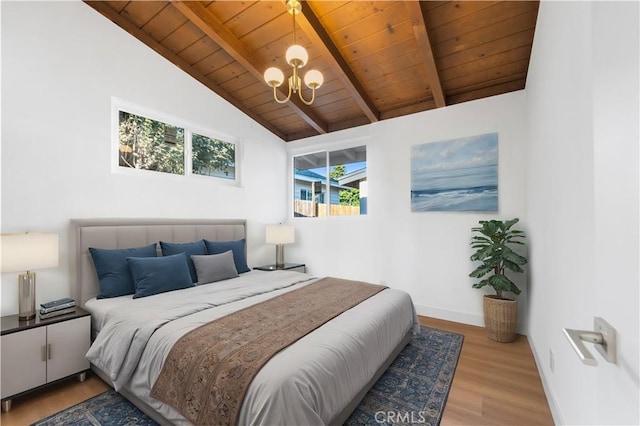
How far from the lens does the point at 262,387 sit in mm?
1262

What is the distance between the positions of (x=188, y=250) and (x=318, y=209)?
85.1 inches

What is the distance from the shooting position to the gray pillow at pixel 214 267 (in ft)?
10.0

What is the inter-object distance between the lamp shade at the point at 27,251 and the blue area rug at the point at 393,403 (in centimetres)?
104

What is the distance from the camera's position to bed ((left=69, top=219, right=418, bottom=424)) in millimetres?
1285

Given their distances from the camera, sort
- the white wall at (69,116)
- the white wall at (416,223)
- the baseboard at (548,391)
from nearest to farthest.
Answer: the baseboard at (548,391) → the white wall at (69,116) → the white wall at (416,223)

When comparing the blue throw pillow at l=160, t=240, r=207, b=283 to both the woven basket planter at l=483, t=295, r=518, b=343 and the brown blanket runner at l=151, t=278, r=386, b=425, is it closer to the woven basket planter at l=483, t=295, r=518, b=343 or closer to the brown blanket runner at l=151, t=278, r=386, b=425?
the brown blanket runner at l=151, t=278, r=386, b=425

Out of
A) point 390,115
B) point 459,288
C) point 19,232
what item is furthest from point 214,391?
point 390,115

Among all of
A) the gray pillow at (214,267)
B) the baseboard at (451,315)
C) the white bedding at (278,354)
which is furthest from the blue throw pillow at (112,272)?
the baseboard at (451,315)

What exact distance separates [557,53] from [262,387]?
2493 millimetres

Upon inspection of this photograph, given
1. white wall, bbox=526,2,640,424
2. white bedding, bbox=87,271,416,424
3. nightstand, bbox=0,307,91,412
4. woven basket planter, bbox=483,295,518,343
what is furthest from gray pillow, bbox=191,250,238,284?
white wall, bbox=526,2,640,424

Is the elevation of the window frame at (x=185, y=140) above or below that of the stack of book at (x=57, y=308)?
above

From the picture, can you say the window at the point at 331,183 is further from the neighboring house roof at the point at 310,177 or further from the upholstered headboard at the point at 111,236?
the upholstered headboard at the point at 111,236

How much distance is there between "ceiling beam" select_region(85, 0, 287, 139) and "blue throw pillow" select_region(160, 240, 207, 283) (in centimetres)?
214

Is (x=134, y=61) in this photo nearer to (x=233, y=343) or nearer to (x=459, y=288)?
(x=233, y=343)
